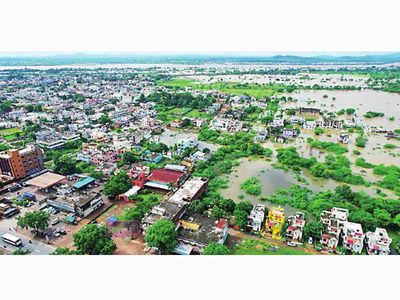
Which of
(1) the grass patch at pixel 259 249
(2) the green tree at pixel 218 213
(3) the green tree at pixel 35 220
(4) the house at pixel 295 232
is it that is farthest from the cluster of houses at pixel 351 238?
(3) the green tree at pixel 35 220

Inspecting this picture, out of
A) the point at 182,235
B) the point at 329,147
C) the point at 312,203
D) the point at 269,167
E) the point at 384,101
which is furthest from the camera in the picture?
the point at 384,101

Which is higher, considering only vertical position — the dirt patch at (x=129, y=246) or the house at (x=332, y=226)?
the house at (x=332, y=226)

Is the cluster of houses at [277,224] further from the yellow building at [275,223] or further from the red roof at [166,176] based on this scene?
the red roof at [166,176]

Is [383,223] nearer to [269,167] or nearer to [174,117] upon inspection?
[269,167]

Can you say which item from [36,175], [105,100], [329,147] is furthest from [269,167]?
[105,100]

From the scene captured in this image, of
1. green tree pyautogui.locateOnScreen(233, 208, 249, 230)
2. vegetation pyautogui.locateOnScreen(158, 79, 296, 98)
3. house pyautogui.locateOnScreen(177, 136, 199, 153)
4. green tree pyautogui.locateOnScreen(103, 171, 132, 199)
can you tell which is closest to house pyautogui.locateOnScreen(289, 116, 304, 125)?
house pyautogui.locateOnScreen(177, 136, 199, 153)

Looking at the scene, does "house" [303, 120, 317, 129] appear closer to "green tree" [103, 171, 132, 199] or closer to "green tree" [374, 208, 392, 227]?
"green tree" [374, 208, 392, 227]
